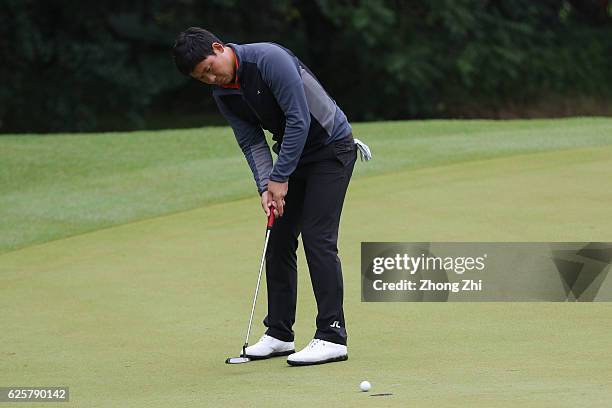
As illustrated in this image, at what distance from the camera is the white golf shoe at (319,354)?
548cm

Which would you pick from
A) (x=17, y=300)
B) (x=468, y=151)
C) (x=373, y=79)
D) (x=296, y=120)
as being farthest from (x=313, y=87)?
(x=373, y=79)

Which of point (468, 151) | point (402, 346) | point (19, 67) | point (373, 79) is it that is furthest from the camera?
point (373, 79)

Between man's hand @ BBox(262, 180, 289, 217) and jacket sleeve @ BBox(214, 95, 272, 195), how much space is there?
Result: 22cm

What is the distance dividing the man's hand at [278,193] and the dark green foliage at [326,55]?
18.1 m

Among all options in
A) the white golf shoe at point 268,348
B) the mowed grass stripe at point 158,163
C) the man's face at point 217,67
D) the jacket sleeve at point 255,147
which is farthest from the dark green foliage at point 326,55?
the man's face at point 217,67

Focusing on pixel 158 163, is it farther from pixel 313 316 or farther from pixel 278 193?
pixel 278 193

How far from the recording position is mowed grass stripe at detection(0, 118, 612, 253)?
10695 mm

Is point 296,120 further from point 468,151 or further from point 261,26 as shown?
point 261,26

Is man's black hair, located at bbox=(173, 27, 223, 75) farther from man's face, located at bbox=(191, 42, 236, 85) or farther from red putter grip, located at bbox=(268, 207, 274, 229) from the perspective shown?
red putter grip, located at bbox=(268, 207, 274, 229)

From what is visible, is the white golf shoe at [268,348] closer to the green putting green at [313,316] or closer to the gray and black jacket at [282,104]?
the green putting green at [313,316]

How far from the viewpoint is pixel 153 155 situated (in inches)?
536

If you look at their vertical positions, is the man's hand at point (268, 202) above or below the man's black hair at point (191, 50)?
below

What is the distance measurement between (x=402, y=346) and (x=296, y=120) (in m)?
1.19

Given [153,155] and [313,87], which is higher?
[153,155]
